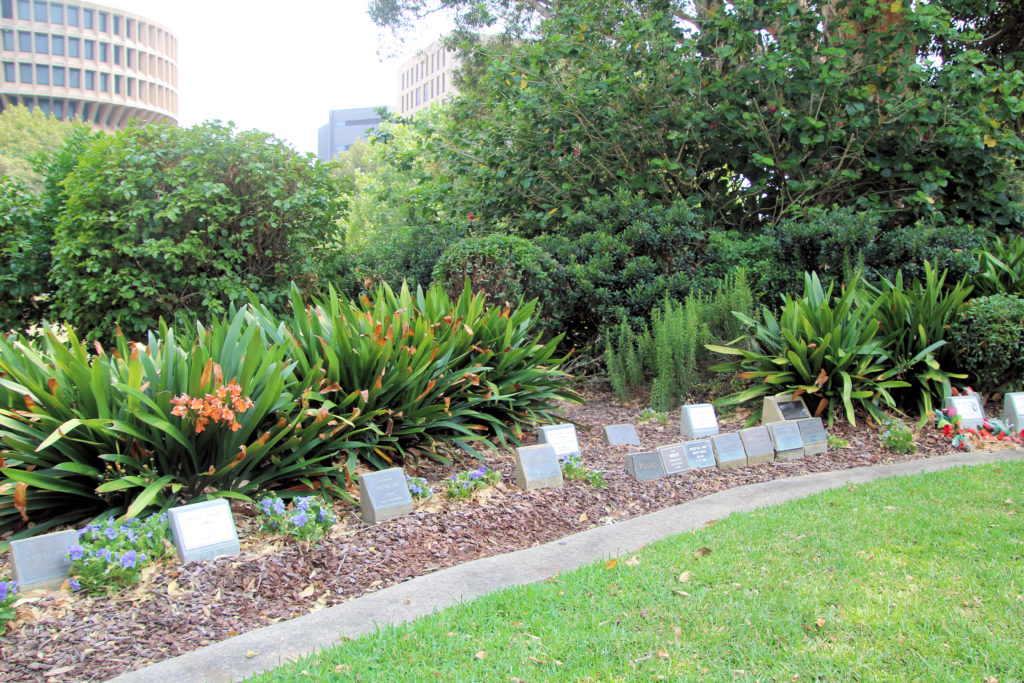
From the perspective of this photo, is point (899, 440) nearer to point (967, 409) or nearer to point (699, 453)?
point (967, 409)

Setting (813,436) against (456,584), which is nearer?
(456,584)

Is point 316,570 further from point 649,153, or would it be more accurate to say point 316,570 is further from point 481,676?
point 649,153

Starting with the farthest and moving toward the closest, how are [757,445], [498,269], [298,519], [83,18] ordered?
[83,18] → [498,269] → [757,445] → [298,519]

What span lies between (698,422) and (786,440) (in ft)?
2.13

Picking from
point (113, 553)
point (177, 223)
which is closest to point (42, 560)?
point (113, 553)

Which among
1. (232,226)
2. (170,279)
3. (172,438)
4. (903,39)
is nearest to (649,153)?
(903,39)

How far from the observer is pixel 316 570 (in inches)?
133

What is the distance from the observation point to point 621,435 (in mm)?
5594

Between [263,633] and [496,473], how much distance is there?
1.84 m

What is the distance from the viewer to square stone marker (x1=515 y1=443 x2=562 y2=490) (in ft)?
14.6

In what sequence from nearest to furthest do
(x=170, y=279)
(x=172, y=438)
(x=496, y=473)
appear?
(x=172, y=438), (x=496, y=473), (x=170, y=279)

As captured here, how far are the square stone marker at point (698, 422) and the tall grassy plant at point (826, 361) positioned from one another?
496 mm

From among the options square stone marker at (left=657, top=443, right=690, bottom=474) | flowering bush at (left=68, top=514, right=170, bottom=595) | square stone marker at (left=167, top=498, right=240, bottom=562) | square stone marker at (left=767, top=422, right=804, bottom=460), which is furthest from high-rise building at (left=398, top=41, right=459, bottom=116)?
flowering bush at (left=68, top=514, right=170, bottom=595)

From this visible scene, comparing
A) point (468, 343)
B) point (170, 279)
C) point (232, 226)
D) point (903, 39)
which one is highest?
point (903, 39)
